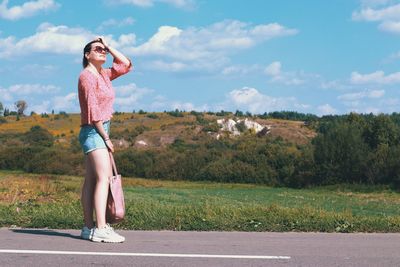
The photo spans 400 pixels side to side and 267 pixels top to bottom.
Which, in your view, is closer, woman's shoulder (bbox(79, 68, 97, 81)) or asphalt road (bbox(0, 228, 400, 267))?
asphalt road (bbox(0, 228, 400, 267))

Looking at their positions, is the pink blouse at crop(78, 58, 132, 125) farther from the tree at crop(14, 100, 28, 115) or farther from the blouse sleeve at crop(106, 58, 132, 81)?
the tree at crop(14, 100, 28, 115)

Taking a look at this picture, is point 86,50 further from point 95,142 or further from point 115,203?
Result: point 115,203

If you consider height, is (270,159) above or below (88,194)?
below

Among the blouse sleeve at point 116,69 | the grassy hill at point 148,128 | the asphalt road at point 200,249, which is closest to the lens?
the asphalt road at point 200,249

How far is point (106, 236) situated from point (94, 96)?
1625mm

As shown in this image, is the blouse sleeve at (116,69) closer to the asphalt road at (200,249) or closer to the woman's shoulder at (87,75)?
the woman's shoulder at (87,75)

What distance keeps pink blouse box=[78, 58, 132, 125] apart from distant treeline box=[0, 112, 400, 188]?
64.9 meters

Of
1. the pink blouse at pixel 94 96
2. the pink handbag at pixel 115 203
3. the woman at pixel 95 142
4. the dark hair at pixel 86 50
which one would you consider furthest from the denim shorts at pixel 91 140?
the dark hair at pixel 86 50

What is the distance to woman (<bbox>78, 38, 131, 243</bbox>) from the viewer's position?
7.08 meters

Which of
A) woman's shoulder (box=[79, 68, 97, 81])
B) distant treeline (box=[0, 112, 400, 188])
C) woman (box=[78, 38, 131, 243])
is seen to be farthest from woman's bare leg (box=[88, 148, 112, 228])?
distant treeline (box=[0, 112, 400, 188])

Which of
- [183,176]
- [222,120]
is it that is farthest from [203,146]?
[222,120]

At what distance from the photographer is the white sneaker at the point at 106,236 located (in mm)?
6902

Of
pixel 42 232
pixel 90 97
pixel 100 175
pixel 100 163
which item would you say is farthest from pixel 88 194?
pixel 90 97

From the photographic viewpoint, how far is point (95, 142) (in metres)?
7.15
